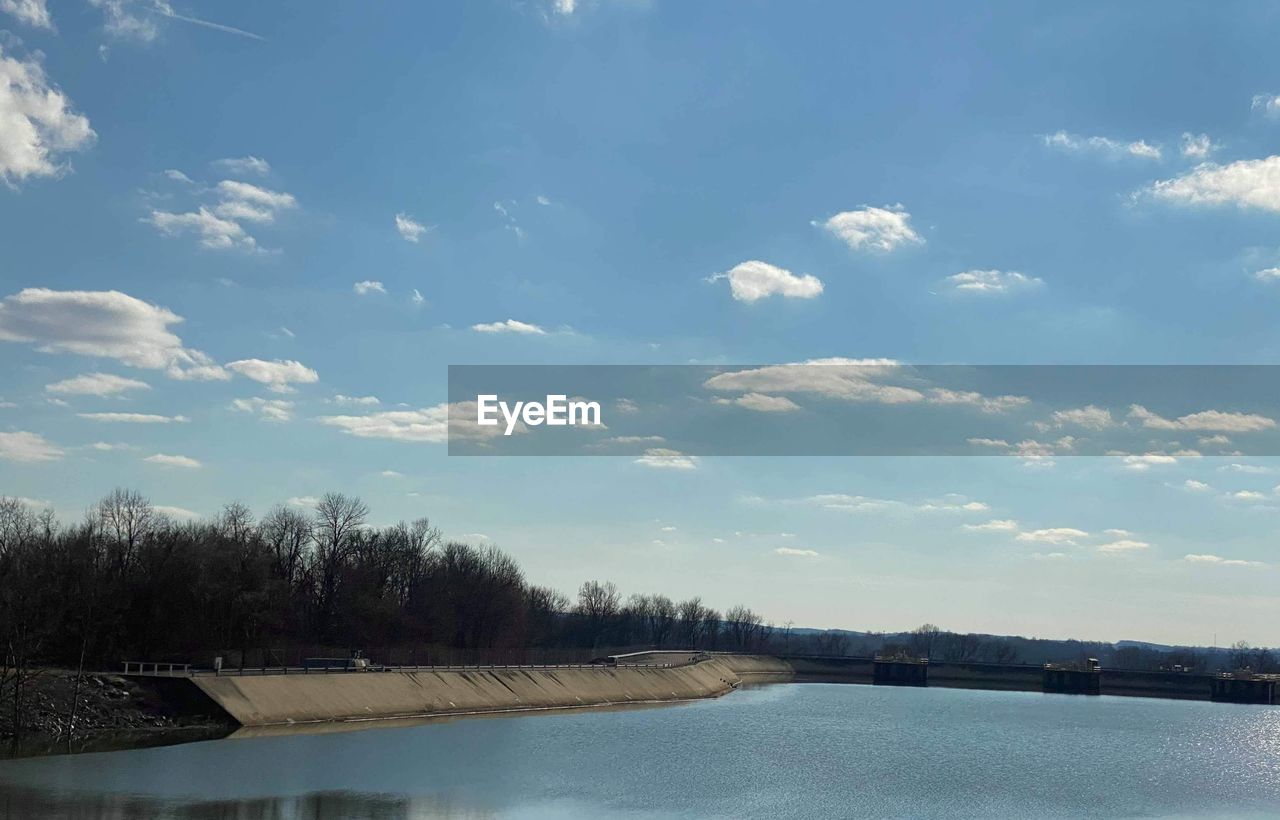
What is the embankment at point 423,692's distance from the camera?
73.6 m

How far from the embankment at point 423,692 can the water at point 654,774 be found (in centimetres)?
521

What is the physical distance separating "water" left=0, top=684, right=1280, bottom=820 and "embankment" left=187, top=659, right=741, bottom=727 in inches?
205

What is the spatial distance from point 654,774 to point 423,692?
37.9 metres

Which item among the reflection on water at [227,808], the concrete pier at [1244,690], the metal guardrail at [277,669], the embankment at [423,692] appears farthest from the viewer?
the concrete pier at [1244,690]

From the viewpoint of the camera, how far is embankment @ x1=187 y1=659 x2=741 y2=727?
7362 centimetres

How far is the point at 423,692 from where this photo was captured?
9112cm

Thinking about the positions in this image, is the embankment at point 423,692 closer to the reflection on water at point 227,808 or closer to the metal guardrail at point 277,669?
the metal guardrail at point 277,669

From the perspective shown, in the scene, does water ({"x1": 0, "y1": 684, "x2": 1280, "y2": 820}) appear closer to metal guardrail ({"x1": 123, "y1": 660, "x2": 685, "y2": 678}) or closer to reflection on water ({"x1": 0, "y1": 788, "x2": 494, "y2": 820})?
reflection on water ({"x1": 0, "y1": 788, "x2": 494, "y2": 820})

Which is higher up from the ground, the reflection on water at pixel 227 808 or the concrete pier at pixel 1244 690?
the reflection on water at pixel 227 808

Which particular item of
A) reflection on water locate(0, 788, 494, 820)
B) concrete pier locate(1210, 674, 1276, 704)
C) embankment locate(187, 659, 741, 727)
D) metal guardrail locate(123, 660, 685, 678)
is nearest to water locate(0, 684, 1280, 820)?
reflection on water locate(0, 788, 494, 820)

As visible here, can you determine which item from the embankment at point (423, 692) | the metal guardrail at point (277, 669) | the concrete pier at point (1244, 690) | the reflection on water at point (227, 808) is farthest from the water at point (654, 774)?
the concrete pier at point (1244, 690)

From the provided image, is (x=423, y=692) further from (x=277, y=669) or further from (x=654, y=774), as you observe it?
(x=654, y=774)

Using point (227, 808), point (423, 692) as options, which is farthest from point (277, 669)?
point (227, 808)

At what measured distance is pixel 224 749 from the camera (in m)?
58.3
